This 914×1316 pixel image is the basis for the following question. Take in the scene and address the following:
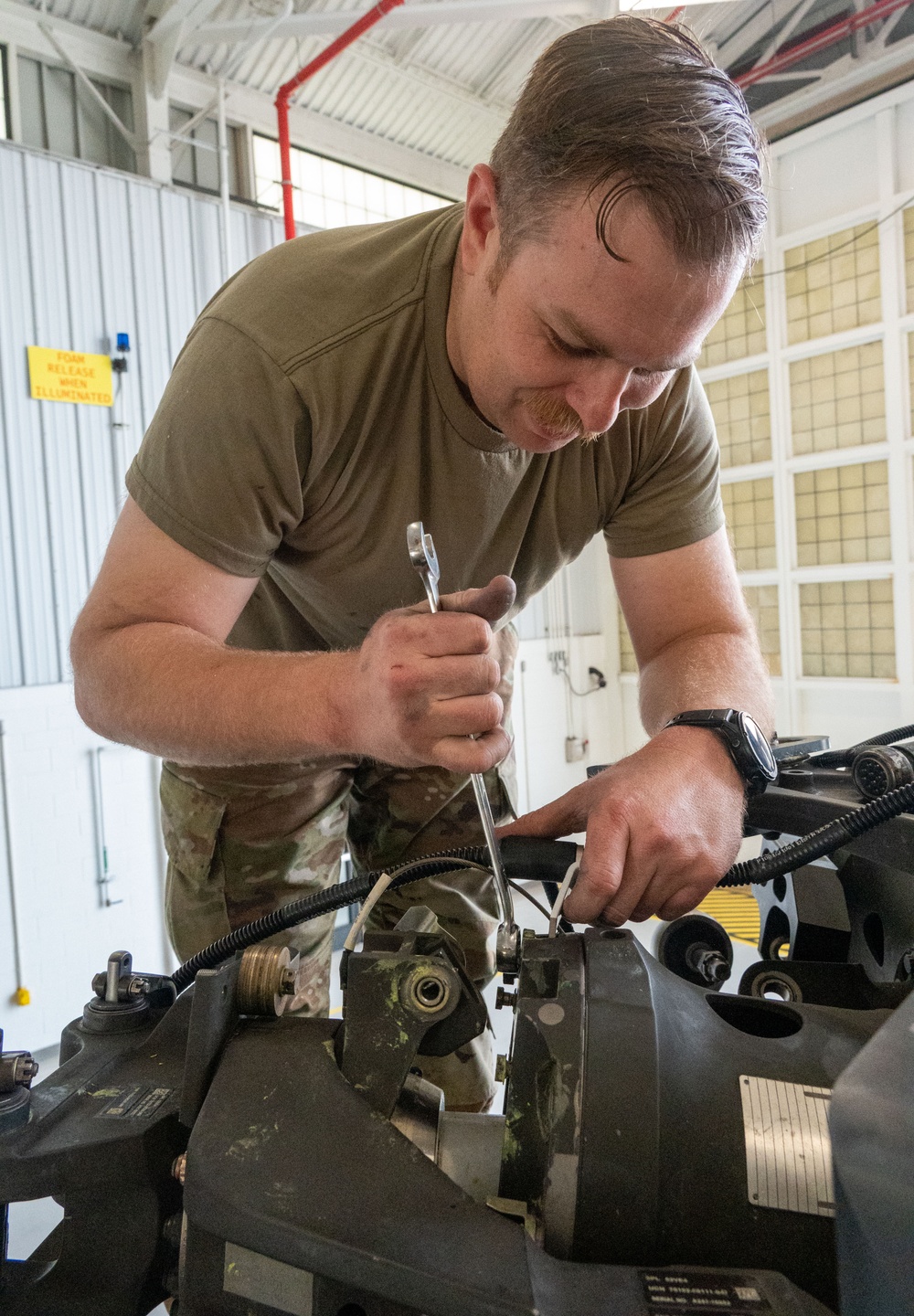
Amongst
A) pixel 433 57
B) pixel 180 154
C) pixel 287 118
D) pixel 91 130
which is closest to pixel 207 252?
pixel 180 154

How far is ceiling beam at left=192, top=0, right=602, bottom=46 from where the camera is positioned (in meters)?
2.73

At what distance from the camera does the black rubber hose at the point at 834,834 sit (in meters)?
0.70

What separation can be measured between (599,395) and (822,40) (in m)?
3.15

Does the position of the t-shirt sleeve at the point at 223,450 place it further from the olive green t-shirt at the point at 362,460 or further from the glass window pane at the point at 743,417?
the glass window pane at the point at 743,417

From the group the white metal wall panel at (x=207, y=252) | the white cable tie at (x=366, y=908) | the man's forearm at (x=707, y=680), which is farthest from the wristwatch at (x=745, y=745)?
the white metal wall panel at (x=207, y=252)

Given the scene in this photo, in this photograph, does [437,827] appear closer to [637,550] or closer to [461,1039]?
[637,550]

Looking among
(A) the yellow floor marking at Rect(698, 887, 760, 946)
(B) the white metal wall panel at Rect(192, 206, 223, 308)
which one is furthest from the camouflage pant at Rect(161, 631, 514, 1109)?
(B) the white metal wall panel at Rect(192, 206, 223, 308)

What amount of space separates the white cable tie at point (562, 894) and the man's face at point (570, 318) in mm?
430

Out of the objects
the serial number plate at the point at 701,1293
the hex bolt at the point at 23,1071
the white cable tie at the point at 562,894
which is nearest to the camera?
the serial number plate at the point at 701,1293

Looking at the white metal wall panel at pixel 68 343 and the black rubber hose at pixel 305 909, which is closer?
the black rubber hose at pixel 305 909

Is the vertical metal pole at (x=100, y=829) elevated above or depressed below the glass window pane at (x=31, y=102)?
below

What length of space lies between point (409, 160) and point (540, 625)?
6.56 ft

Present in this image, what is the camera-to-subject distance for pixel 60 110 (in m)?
2.89

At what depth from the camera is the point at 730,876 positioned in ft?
2.80
